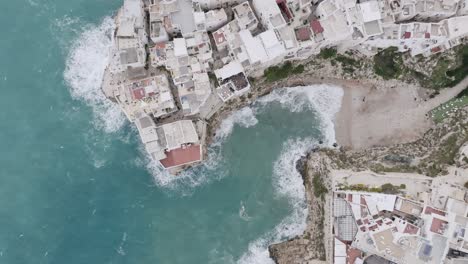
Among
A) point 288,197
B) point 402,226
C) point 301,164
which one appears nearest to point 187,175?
point 288,197

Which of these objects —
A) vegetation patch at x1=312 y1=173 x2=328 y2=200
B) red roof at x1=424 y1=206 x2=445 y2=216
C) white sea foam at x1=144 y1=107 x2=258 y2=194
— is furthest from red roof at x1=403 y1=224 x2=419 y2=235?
white sea foam at x1=144 y1=107 x2=258 y2=194

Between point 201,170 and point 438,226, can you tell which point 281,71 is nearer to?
point 201,170

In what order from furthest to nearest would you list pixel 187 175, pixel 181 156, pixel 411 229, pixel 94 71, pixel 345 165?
pixel 94 71 → pixel 187 175 → pixel 345 165 → pixel 181 156 → pixel 411 229

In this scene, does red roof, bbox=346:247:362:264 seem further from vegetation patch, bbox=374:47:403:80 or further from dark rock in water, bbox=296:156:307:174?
vegetation patch, bbox=374:47:403:80

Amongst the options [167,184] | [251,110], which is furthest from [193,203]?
[251,110]

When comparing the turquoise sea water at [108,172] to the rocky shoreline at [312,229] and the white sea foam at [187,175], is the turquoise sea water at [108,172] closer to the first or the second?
the white sea foam at [187,175]

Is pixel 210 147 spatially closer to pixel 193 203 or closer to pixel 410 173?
pixel 193 203

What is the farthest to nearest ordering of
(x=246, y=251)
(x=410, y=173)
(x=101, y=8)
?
(x=101, y=8)
(x=246, y=251)
(x=410, y=173)
